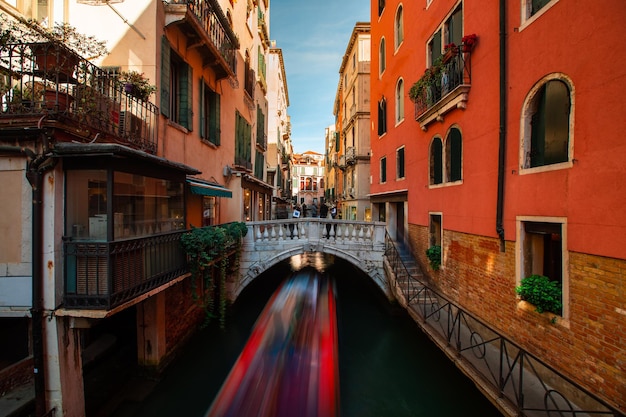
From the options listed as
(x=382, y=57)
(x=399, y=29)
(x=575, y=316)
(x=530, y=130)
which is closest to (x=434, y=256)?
(x=530, y=130)

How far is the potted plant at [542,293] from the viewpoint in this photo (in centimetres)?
499

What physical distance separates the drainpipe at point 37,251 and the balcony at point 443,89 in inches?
331

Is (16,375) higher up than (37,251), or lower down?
lower down

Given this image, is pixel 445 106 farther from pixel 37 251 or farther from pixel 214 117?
pixel 37 251

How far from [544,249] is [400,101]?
366 inches

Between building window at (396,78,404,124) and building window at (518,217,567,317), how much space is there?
27.0ft

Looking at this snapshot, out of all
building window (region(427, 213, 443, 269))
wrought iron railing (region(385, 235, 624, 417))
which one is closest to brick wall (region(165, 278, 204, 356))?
wrought iron railing (region(385, 235, 624, 417))

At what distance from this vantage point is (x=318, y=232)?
11641 mm

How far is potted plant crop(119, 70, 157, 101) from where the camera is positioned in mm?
6018

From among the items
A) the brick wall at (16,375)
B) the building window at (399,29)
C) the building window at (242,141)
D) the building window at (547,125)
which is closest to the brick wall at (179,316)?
the brick wall at (16,375)

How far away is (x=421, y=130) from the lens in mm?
10836

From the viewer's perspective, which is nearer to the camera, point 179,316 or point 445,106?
point 445,106

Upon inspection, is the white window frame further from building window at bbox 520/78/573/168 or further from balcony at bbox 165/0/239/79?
balcony at bbox 165/0/239/79

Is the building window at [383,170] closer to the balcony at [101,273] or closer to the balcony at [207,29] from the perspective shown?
the balcony at [207,29]
